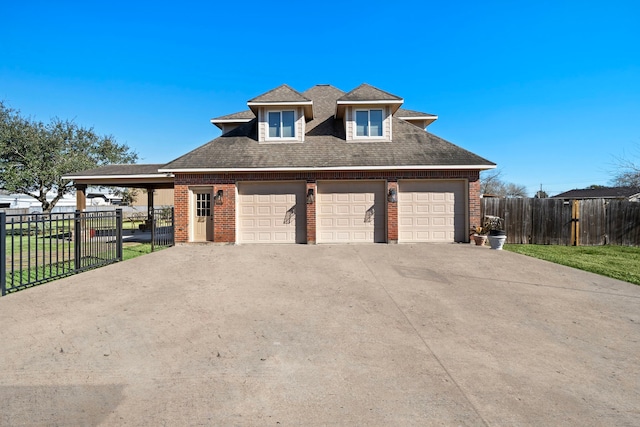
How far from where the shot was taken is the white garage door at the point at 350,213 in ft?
40.1

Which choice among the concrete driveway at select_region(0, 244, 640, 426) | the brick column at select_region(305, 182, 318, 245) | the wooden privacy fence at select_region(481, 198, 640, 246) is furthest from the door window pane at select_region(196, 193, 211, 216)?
the wooden privacy fence at select_region(481, 198, 640, 246)

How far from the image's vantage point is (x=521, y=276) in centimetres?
719

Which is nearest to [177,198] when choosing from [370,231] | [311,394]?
[370,231]

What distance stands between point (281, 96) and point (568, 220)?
43.3 ft

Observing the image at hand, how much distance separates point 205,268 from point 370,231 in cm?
667

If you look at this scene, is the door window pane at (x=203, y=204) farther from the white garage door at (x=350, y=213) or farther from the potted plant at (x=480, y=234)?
the potted plant at (x=480, y=234)

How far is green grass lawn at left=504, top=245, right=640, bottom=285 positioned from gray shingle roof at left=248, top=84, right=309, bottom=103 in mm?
10315

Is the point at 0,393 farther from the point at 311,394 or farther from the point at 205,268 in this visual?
the point at 205,268

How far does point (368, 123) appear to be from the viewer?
43.6ft

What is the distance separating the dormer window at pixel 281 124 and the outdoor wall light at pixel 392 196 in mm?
4891

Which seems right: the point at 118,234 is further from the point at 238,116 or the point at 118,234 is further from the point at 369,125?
the point at 369,125

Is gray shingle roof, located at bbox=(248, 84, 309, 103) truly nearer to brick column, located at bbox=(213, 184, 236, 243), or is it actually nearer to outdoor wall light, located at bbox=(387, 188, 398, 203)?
brick column, located at bbox=(213, 184, 236, 243)

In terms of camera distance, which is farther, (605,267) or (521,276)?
(605,267)

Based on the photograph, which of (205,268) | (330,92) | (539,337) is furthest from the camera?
(330,92)
